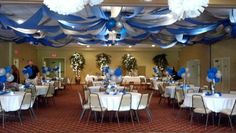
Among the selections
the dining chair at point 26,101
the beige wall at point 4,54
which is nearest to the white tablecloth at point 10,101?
the dining chair at point 26,101

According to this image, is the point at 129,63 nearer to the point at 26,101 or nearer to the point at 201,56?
the point at 201,56

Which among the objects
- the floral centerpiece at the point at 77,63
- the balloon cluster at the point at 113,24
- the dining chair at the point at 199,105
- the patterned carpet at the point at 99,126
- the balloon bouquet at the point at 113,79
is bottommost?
the patterned carpet at the point at 99,126

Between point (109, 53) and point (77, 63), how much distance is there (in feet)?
9.19

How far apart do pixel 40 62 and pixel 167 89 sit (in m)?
16.6

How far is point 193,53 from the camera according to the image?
20.6 m

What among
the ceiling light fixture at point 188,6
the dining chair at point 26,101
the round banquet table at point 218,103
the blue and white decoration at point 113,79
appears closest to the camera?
the ceiling light fixture at point 188,6

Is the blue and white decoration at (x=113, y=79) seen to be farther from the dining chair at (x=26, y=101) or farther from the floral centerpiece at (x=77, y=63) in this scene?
the floral centerpiece at (x=77, y=63)

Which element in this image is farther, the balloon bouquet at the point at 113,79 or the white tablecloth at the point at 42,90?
the white tablecloth at the point at 42,90

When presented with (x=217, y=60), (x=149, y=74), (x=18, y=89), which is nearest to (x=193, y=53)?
(x=217, y=60)

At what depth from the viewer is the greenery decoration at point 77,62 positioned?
2558cm

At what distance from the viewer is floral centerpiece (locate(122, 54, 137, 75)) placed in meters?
25.7

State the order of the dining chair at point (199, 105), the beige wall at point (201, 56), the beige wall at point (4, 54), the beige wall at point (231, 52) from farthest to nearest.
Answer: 1. the beige wall at point (201, 56)
2. the beige wall at point (4, 54)
3. the beige wall at point (231, 52)
4. the dining chair at point (199, 105)

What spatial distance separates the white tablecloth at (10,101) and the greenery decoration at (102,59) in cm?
1791

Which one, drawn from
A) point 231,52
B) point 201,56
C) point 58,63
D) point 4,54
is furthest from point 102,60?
point 231,52
